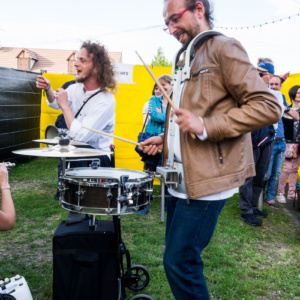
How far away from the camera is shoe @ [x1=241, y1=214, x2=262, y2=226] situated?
4.45 meters

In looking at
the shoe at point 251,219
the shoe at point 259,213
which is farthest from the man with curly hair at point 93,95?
the shoe at point 259,213

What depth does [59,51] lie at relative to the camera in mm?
41906

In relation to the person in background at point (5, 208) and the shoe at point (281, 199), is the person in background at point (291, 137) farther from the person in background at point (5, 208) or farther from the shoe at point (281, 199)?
the person in background at point (5, 208)

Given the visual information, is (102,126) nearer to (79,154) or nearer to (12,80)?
(79,154)

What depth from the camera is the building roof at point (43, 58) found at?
37.5 m

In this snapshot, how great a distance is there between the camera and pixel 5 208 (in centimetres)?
205

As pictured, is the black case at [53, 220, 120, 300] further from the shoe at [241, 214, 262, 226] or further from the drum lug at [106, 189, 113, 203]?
the shoe at [241, 214, 262, 226]

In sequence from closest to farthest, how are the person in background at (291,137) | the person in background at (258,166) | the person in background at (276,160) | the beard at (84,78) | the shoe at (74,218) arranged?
the shoe at (74,218) < the beard at (84,78) < the person in background at (258,166) < the person in background at (276,160) < the person in background at (291,137)

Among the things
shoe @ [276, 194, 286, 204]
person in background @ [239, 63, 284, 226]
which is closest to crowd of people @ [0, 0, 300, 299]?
person in background @ [239, 63, 284, 226]

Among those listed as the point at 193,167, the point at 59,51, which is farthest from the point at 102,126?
the point at 59,51

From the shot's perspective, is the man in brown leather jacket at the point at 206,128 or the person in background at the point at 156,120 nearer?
the man in brown leather jacket at the point at 206,128

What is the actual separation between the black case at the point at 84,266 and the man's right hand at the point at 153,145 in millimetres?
746

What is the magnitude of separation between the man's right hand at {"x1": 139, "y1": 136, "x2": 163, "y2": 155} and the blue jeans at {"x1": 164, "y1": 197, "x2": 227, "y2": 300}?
500 mm

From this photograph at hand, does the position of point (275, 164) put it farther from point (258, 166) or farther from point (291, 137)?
point (258, 166)
